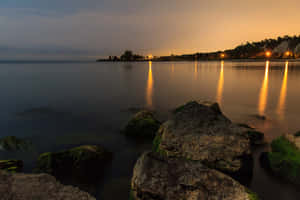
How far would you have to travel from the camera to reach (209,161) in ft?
14.2

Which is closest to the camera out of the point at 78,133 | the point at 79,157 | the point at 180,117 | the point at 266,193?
the point at 266,193

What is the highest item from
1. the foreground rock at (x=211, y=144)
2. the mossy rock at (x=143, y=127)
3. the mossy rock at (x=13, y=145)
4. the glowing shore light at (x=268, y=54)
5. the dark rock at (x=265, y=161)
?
the glowing shore light at (x=268, y=54)

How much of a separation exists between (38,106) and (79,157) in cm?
1177

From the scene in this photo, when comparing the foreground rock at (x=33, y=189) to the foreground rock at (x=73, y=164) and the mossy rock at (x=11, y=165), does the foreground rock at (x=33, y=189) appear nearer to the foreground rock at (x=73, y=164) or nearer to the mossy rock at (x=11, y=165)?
the foreground rock at (x=73, y=164)

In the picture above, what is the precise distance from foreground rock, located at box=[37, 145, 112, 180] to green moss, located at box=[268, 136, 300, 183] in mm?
5089

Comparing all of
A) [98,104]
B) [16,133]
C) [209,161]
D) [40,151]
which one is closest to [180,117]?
[209,161]

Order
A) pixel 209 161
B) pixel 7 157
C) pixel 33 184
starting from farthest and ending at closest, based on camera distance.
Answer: pixel 7 157, pixel 209 161, pixel 33 184

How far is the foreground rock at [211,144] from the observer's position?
4355 mm

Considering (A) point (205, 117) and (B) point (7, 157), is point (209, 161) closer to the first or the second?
(A) point (205, 117)

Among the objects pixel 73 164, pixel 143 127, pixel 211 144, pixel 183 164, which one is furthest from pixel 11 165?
pixel 211 144

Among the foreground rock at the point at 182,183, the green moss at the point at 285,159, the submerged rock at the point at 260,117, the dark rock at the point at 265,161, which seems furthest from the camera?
the submerged rock at the point at 260,117

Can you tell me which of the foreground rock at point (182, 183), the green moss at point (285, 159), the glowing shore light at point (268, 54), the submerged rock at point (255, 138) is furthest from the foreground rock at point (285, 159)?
the glowing shore light at point (268, 54)

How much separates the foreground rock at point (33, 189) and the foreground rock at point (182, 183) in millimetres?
1206

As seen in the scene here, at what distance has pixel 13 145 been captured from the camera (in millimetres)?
7203
